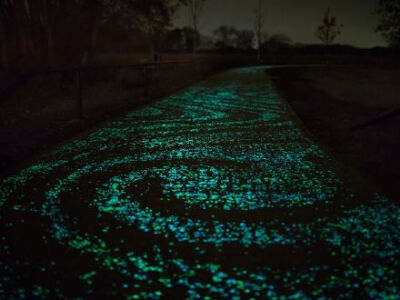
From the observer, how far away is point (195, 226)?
4.01 m

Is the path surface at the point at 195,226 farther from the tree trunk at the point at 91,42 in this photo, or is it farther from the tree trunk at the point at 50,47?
the tree trunk at the point at 91,42

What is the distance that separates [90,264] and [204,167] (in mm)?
3057

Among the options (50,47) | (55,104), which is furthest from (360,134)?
(50,47)

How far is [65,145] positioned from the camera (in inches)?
300

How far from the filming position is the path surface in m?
3.00

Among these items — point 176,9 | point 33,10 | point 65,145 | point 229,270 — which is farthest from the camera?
point 176,9

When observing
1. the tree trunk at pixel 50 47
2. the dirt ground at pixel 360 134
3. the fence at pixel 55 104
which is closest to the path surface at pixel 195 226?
the dirt ground at pixel 360 134

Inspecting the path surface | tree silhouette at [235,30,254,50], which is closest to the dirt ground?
the path surface

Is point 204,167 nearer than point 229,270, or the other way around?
point 229,270

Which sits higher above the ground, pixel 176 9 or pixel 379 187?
pixel 176 9

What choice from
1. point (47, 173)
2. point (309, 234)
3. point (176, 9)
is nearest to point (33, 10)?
point (176, 9)

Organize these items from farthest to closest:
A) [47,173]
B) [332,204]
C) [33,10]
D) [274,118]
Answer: [33,10]
[274,118]
[47,173]
[332,204]

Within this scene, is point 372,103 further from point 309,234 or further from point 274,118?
point 309,234

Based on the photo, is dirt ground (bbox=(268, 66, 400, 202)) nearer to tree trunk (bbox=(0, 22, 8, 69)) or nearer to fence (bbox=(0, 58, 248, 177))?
fence (bbox=(0, 58, 248, 177))
